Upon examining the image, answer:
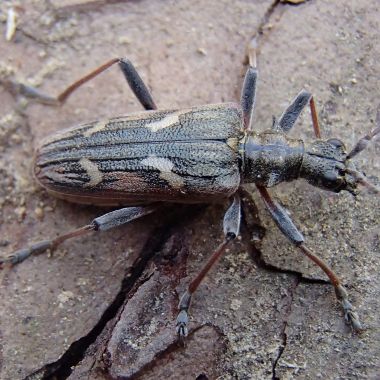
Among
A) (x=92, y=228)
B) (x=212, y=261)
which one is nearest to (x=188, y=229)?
(x=212, y=261)

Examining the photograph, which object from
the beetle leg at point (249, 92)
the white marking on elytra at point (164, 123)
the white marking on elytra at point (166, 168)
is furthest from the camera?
the beetle leg at point (249, 92)

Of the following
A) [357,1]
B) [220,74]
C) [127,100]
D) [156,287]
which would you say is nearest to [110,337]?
[156,287]

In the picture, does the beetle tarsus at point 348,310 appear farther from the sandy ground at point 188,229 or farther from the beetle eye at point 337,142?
the beetle eye at point 337,142

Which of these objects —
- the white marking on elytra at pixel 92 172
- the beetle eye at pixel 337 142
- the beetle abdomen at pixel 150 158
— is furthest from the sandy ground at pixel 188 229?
the white marking on elytra at pixel 92 172

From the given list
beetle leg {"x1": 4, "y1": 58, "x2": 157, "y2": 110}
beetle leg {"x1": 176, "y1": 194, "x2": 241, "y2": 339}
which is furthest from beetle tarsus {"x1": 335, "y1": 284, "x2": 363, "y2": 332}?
beetle leg {"x1": 4, "y1": 58, "x2": 157, "y2": 110}

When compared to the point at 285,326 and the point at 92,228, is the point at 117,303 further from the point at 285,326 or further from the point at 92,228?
the point at 285,326

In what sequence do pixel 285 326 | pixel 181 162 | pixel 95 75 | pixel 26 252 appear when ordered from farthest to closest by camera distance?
pixel 95 75 → pixel 26 252 → pixel 181 162 → pixel 285 326

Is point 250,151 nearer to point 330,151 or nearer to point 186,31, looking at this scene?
point 330,151
